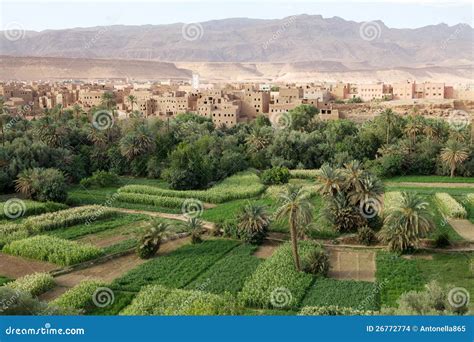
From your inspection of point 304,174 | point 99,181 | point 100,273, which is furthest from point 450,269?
point 99,181

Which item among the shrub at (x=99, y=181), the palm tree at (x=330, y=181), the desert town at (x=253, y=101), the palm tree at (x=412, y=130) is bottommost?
the shrub at (x=99, y=181)

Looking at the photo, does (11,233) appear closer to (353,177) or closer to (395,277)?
(353,177)

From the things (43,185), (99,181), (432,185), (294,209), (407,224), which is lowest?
(432,185)

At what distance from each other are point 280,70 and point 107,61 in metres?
52.3

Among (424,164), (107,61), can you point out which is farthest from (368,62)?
(424,164)

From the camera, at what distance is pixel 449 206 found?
30703 mm

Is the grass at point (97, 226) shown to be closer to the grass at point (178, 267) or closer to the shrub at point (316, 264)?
the grass at point (178, 267)

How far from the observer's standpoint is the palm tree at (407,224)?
23.8 metres

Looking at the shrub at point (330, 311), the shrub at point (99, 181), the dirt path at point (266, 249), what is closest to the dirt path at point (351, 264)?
the dirt path at point (266, 249)

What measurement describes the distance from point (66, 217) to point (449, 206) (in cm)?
2115

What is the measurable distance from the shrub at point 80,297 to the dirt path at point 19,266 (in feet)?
10.8

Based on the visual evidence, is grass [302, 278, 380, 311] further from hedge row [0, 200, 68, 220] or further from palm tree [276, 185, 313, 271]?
hedge row [0, 200, 68, 220]

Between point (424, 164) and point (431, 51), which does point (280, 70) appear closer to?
point (431, 51)

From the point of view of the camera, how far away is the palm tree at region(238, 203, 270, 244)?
84.7 ft
